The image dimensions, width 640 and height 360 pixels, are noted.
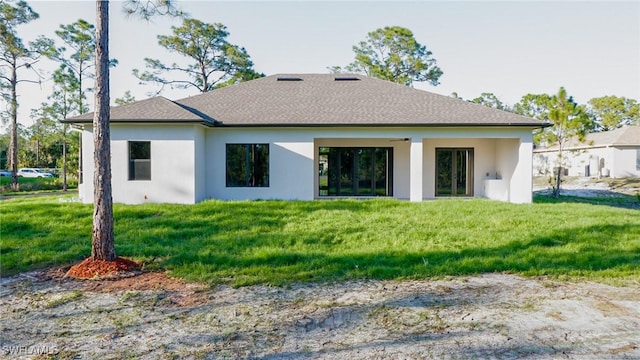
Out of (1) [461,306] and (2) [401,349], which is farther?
(1) [461,306]

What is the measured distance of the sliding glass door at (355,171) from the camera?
15.8 meters

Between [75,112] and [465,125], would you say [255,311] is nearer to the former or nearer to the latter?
[465,125]

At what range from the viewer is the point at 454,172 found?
52.3 ft

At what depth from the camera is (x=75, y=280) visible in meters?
5.98

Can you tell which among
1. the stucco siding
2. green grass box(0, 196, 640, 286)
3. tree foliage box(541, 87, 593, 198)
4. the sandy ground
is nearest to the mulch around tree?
the sandy ground

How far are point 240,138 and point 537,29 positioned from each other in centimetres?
1100

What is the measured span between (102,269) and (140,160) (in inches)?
279

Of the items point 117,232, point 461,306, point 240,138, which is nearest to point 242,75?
point 240,138

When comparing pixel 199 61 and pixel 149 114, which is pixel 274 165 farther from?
pixel 199 61

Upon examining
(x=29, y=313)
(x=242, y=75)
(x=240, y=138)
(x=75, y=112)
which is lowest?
(x=29, y=313)

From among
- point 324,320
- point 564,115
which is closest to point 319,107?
point 564,115

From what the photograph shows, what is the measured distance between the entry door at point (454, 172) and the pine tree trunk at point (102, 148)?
40.6ft

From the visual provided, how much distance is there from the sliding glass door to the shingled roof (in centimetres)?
192

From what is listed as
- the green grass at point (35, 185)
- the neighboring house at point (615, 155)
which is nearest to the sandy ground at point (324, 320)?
the green grass at point (35, 185)
